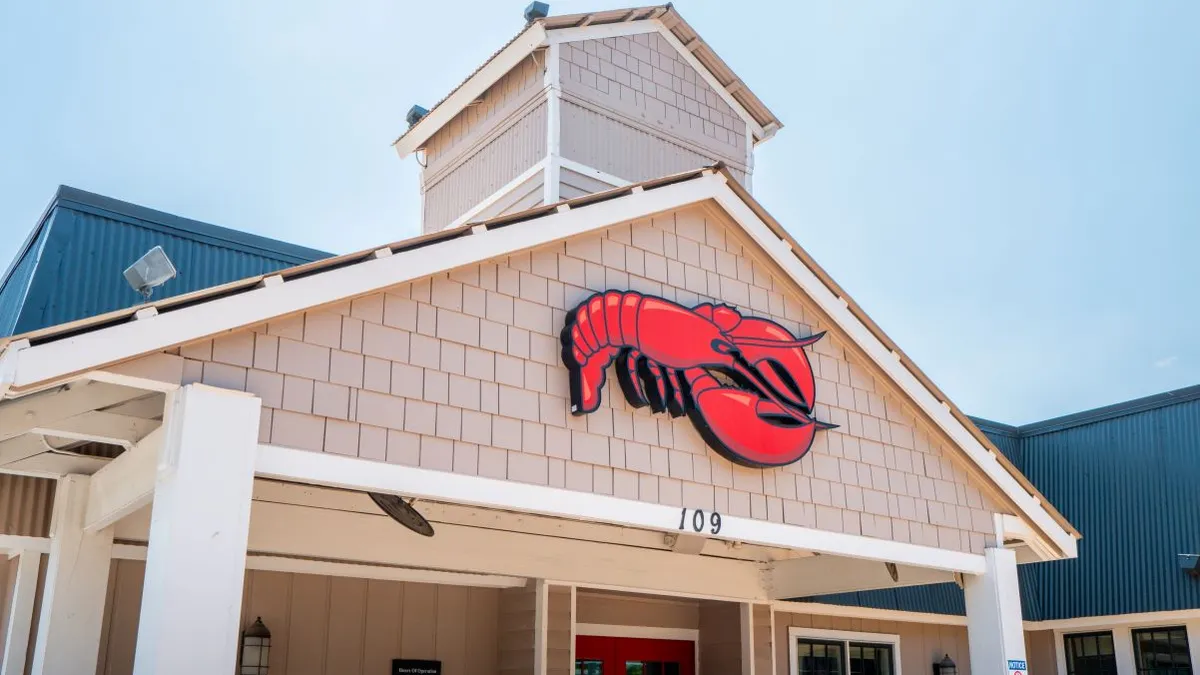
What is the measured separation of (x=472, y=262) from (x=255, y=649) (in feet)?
14.2

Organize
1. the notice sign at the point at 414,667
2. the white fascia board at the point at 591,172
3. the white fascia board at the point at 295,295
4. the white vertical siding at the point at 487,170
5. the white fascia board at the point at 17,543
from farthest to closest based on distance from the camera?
the white vertical siding at the point at 487,170
the white fascia board at the point at 591,172
the notice sign at the point at 414,667
the white fascia board at the point at 17,543
the white fascia board at the point at 295,295

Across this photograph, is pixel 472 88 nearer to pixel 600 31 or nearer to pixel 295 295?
pixel 600 31

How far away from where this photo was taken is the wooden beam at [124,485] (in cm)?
687

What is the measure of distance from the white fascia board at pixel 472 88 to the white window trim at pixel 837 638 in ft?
23.3

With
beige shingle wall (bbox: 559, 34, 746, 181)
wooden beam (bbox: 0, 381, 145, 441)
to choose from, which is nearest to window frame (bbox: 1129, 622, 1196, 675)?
beige shingle wall (bbox: 559, 34, 746, 181)

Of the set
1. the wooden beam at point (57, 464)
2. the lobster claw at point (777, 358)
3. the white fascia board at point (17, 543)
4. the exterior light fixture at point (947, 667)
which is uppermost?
the lobster claw at point (777, 358)

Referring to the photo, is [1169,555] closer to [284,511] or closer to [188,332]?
[284,511]

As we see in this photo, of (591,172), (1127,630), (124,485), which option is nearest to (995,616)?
(591,172)

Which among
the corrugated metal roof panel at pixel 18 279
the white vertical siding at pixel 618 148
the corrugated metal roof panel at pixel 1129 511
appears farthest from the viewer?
the corrugated metal roof panel at pixel 1129 511

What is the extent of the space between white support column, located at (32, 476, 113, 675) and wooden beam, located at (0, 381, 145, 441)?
5.76 ft

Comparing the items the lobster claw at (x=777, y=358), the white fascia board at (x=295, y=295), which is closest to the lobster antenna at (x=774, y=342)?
the lobster claw at (x=777, y=358)

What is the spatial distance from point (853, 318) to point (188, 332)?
5.63 m

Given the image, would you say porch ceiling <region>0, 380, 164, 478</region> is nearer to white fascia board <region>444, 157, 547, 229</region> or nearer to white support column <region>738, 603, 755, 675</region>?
white fascia board <region>444, 157, 547, 229</region>

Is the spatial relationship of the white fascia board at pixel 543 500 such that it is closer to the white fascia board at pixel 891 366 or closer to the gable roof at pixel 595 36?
the white fascia board at pixel 891 366
